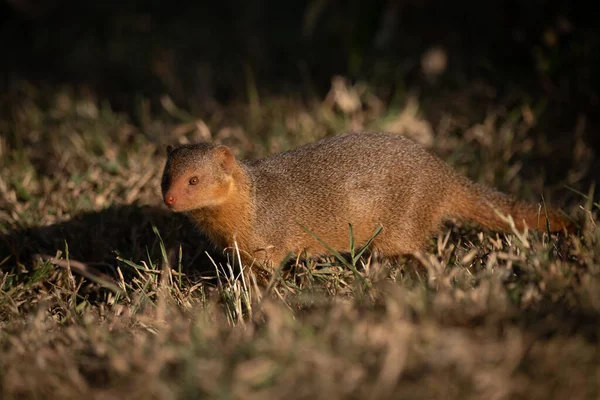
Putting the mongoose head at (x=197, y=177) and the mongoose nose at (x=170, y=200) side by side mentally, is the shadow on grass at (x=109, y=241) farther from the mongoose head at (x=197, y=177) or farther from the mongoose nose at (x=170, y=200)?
the mongoose nose at (x=170, y=200)

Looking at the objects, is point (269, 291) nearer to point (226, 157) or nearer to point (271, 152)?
point (226, 157)

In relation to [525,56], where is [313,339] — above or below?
below

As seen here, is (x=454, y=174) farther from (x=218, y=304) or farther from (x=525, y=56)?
(x=525, y=56)

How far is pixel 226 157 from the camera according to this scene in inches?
138

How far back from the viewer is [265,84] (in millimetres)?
6332

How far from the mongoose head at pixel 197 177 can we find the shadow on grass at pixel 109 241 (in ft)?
1.78

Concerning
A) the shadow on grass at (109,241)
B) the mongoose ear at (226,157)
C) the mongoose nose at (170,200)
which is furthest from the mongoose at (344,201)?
the shadow on grass at (109,241)

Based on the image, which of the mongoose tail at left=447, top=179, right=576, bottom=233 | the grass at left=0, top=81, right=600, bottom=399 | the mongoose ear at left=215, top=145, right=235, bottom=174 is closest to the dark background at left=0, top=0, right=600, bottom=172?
the grass at left=0, top=81, right=600, bottom=399

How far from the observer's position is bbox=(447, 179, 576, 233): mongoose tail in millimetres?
3484

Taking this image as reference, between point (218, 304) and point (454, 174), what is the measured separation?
4.87 feet

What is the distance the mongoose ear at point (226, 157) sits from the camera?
138 inches

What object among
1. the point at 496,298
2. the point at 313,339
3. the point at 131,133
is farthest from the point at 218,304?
the point at 131,133

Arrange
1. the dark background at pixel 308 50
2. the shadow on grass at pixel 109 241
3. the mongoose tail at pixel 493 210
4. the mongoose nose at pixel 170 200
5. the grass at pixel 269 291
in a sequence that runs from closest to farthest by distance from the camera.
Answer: the grass at pixel 269 291 < the mongoose nose at pixel 170 200 < the mongoose tail at pixel 493 210 < the shadow on grass at pixel 109 241 < the dark background at pixel 308 50

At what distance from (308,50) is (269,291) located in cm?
441
